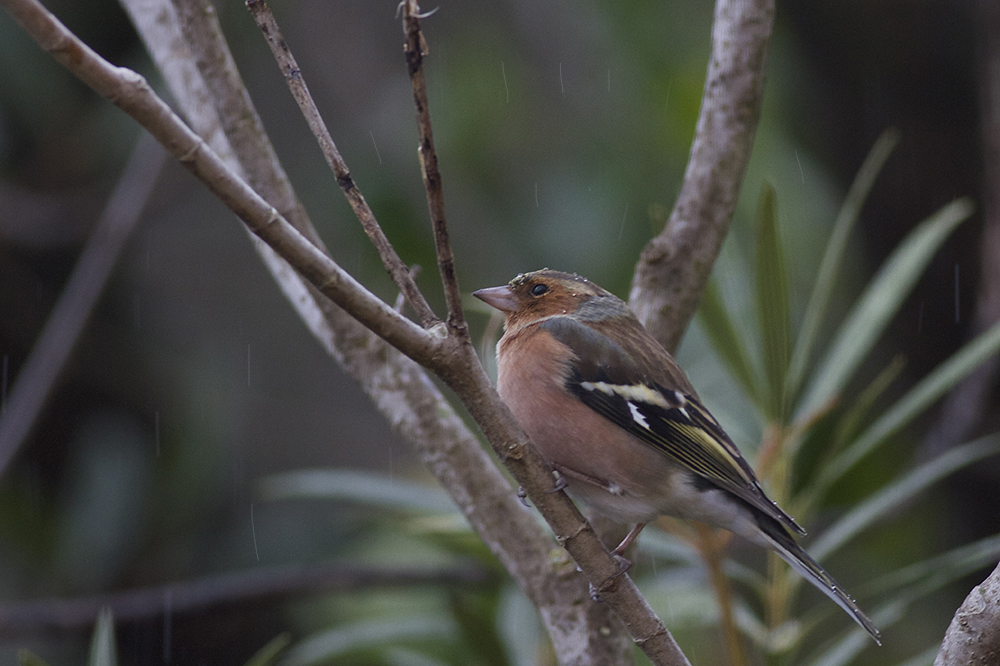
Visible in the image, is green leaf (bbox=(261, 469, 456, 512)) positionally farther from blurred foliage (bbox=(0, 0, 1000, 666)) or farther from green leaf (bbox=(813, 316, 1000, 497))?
green leaf (bbox=(813, 316, 1000, 497))

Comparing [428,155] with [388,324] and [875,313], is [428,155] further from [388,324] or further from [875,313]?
[875,313]

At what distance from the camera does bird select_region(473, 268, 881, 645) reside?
2.26 metres

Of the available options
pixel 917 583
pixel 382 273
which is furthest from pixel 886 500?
pixel 382 273

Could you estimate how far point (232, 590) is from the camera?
378 centimetres

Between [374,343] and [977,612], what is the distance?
150cm

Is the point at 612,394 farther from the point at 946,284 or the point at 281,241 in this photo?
the point at 946,284

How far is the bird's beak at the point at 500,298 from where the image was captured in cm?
275

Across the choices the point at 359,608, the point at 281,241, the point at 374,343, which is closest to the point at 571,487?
the point at 374,343

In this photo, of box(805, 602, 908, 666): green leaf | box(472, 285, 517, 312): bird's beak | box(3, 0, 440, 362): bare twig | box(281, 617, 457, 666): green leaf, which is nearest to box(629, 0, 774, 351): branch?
box(472, 285, 517, 312): bird's beak

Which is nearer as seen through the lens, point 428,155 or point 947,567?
point 428,155

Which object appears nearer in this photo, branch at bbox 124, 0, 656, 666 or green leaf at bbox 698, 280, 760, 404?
branch at bbox 124, 0, 656, 666

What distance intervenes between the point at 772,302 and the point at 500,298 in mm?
781

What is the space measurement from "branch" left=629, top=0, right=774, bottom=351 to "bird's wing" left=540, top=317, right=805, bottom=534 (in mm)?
178

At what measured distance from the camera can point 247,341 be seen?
5.73 meters
